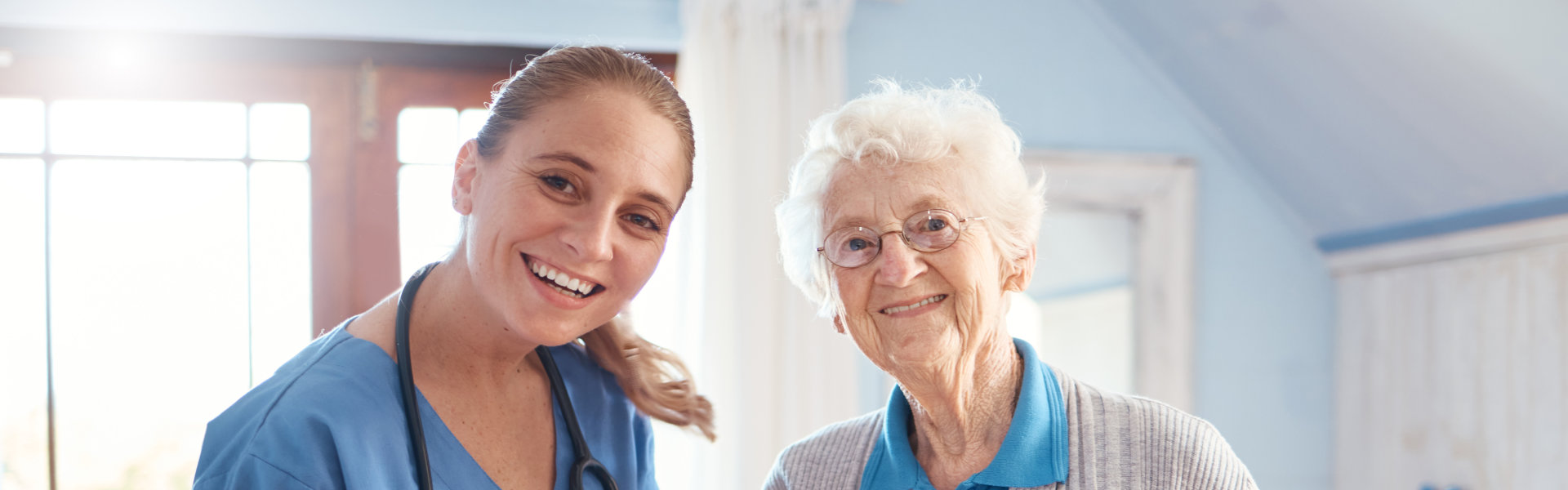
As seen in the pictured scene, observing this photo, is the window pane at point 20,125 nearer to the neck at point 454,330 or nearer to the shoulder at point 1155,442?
the neck at point 454,330

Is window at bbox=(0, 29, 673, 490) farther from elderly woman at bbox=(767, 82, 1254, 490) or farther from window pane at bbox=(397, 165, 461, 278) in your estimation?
elderly woman at bbox=(767, 82, 1254, 490)

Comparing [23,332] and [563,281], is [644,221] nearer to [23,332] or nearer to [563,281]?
[563,281]

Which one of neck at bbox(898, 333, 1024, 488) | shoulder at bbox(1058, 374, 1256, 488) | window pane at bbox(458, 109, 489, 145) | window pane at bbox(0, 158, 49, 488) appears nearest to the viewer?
shoulder at bbox(1058, 374, 1256, 488)

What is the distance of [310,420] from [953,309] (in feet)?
2.64

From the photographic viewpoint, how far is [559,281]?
1.36 meters

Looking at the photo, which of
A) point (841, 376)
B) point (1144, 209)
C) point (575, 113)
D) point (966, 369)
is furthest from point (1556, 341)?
point (575, 113)

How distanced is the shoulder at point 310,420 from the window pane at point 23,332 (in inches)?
77.6

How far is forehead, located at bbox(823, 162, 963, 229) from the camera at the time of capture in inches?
59.4

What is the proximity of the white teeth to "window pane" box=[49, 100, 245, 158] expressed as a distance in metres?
1.98

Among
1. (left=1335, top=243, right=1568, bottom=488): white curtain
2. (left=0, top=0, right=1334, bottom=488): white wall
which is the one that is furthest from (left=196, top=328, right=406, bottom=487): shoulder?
(left=1335, top=243, right=1568, bottom=488): white curtain

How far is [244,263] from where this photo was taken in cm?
298

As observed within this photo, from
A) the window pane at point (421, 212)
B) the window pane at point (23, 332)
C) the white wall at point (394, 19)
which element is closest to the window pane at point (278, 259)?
the window pane at point (421, 212)

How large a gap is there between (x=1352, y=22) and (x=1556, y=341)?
0.90m

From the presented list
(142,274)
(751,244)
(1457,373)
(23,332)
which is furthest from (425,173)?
(1457,373)
